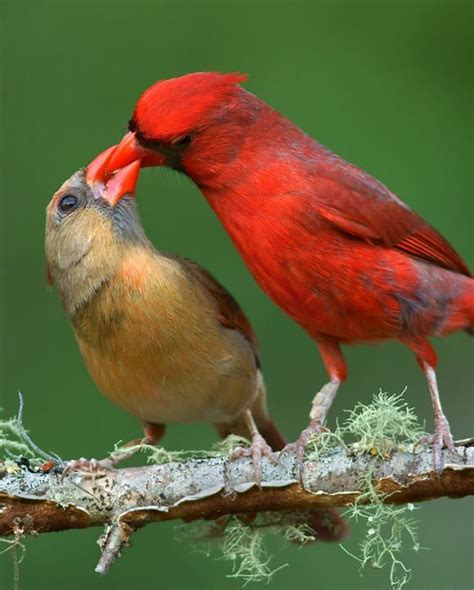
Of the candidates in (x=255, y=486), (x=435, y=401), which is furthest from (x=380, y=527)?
(x=435, y=401)

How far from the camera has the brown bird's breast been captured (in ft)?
12.3

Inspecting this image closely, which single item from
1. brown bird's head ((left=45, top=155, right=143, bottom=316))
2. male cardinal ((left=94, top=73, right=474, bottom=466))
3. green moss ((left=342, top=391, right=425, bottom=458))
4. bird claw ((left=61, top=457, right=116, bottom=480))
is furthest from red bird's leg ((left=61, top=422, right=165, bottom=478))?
green moss ((left=342, top=391, right=425, bottom=458))

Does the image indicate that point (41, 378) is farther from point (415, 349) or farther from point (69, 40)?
point (415, 349)

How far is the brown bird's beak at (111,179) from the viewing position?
3754 mm

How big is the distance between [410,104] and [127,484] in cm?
281

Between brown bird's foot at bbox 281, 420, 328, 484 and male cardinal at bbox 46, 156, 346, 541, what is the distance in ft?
0.24

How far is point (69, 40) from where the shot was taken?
19.2ft

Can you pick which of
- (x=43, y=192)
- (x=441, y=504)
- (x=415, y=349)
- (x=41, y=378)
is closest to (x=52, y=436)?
(x=41, y=378)

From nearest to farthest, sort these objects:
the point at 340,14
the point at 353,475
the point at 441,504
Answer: the point at 353,475
the point at 441,504
the point at 340,14

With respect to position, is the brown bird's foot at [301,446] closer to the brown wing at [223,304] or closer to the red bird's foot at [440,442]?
the red bird's foot at [440,442]

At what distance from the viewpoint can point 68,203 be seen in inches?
151

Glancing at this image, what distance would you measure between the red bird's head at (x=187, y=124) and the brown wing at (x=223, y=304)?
33cm

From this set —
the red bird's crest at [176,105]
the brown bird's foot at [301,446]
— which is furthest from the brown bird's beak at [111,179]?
the brown bird's foot at [301,446]

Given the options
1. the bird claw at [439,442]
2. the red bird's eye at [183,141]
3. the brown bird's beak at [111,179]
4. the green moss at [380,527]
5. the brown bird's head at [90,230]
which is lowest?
the green moss at [380,527]
